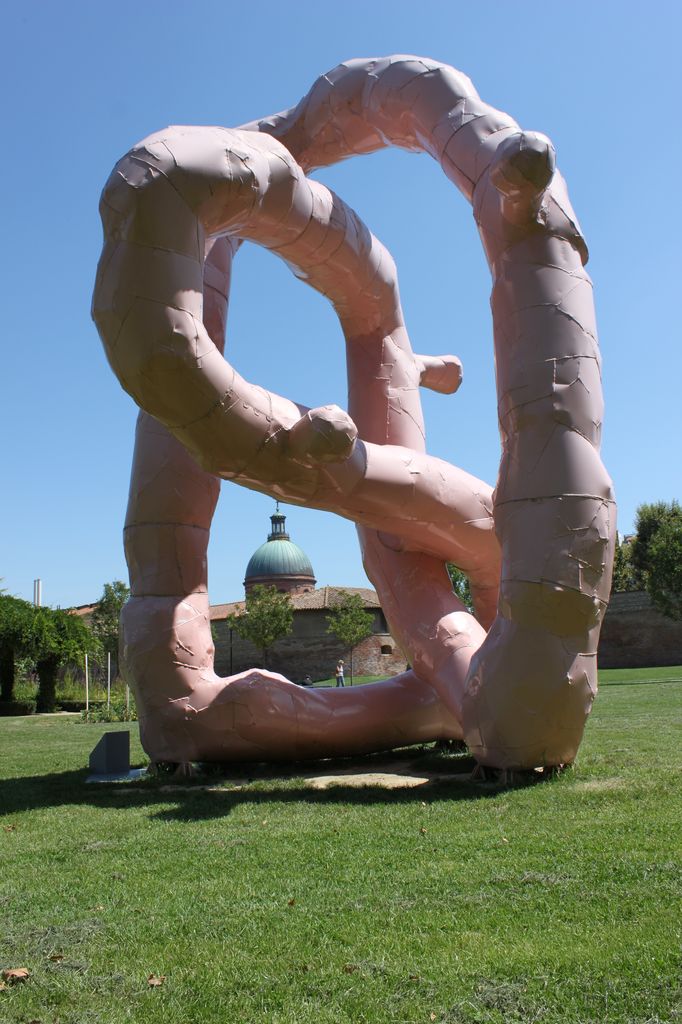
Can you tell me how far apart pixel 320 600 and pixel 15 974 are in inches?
1636

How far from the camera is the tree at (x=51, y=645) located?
28.2 metres

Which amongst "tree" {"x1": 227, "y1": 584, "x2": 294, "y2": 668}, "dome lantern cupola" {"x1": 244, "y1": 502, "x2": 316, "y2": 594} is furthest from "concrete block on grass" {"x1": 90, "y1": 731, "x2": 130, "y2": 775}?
"dome lantern cupola" {"x1": 244, "y1": 502, "x2": 316, "y2": 594}

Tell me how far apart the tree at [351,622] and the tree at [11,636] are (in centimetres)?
1439

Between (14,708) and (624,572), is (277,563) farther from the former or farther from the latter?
(14,708)

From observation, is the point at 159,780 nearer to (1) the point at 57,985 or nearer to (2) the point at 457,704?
(2) the point at 457,704

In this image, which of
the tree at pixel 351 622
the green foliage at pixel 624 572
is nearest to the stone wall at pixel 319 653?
the tree at pixel 351 622

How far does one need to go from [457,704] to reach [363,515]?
190 cm

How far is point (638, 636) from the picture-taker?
37969 millimetres

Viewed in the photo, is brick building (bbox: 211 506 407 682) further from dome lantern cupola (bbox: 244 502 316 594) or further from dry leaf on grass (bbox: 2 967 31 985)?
dry leaf on grass (bbox: 2 967 31 985)

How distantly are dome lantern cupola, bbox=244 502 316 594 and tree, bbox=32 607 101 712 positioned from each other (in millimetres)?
25995

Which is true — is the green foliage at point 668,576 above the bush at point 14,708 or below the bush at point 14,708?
above

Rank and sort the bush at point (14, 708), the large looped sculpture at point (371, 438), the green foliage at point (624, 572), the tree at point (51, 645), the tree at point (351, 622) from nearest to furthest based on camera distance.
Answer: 1. the large looped sculpture at point (371, 438)
2. the bush at point (14, 708)
3. the tree at point (51, 645)
4. the tree at point (351, 622)
5. the green foliage at point (624, 572)

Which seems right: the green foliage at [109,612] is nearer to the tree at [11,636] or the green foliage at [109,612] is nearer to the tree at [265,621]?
the tree at [265,621]

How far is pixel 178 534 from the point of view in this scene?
903cm
